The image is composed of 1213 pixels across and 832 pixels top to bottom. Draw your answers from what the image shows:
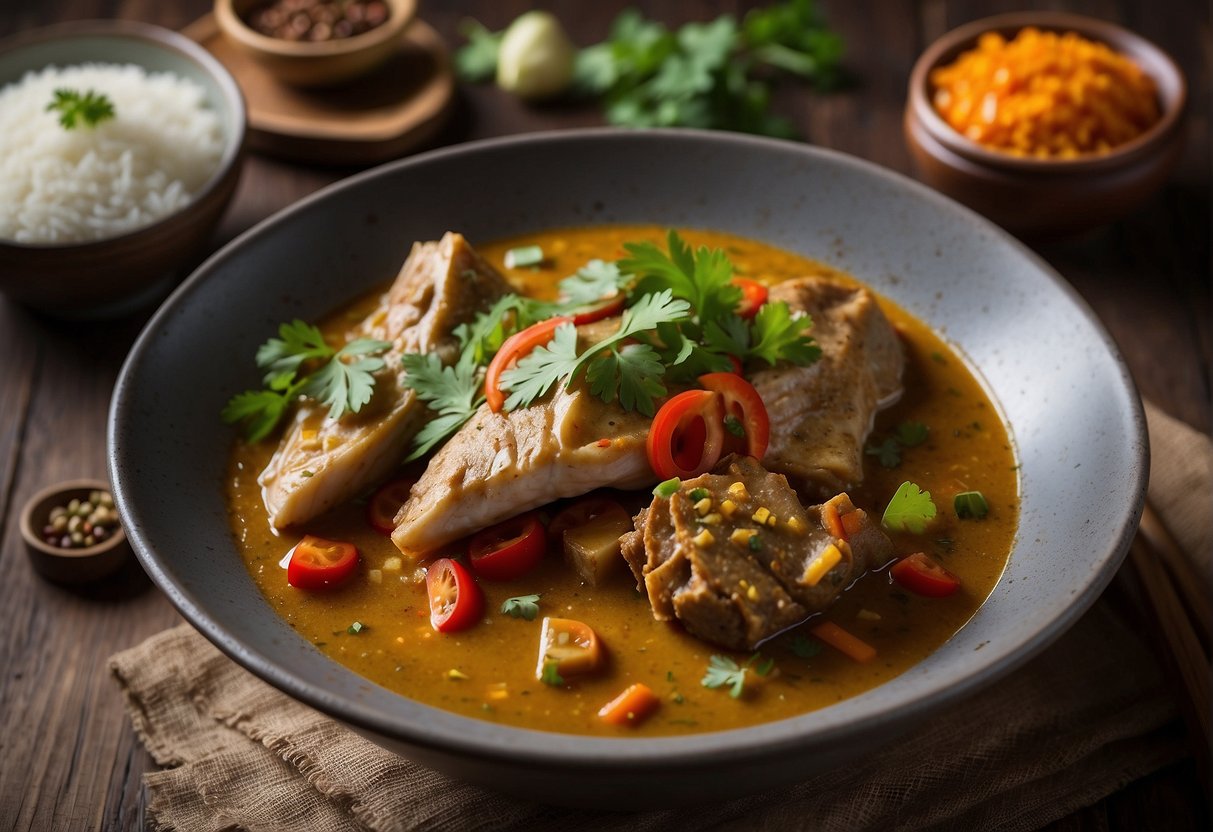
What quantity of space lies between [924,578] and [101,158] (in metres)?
4.57

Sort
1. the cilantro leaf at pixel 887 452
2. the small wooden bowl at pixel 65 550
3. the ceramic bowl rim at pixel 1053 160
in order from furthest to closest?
the ceramic bowl rim at pixel 1053 160
the small wooden bowl at pixel 65 550
the cilantro leaf at pixel 887 452

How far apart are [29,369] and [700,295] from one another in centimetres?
349

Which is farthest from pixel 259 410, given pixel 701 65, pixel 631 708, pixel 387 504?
pixel 701 65

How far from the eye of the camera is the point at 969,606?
4188 millimetres

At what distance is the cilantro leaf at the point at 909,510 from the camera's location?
4371 mm

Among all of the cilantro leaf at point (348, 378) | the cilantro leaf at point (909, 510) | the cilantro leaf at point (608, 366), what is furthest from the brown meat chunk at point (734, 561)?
the cilantro leaf at point (348, 378)

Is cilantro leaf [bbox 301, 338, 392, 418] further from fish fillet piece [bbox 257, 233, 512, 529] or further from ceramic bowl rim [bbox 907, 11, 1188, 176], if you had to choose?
ceramic bowl rim [bbox 907, 11, 1188, 176]

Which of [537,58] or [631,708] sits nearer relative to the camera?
[631,708]

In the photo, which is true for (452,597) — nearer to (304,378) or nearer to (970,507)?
(304,378)

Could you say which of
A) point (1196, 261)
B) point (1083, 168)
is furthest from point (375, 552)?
point (1196, 261)

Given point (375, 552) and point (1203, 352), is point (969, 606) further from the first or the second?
point (1203, 352)

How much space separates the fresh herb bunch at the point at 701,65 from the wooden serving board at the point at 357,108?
33cm

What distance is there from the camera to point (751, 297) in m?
4.98

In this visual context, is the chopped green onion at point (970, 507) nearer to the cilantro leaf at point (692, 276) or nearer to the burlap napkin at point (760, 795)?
the burlap napkin at point (760, 795)
